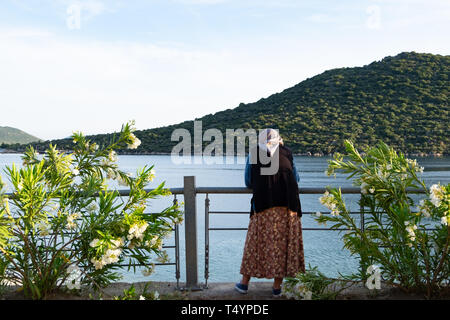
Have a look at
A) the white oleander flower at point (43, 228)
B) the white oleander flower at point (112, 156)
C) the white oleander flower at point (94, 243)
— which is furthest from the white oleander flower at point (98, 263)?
the white oleander flower at point (112, 156)

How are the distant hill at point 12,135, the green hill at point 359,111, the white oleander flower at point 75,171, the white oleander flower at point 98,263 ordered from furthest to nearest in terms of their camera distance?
1. the distant hill at point 12,135
2. the green hill at point 359,111
3. the white oleander flower at point 75,171
4. the white oleander flower at point 98,263

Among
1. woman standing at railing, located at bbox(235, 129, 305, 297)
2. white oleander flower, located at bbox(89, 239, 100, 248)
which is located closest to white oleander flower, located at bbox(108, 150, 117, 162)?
white oleander flower, located at bbox(89, 239, 100, 248)

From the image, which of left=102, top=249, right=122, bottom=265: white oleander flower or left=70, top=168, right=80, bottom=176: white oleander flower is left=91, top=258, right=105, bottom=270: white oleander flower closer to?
left=102, top=249, right=122, bottom=265: white oleander flower

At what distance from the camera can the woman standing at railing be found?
374cm

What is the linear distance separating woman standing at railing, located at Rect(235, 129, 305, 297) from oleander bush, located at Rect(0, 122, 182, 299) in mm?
681

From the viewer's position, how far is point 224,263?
17578 mm

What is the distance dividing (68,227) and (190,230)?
1079 millimetres

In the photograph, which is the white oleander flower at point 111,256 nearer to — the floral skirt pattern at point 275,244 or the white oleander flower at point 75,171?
the white oleander flower at point 75,171

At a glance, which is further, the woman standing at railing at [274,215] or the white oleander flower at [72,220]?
the woman standing at railing at [274,215]

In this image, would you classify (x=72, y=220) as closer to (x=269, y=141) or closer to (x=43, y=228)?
(x=43, y=228)

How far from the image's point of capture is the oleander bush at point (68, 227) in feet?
10.6

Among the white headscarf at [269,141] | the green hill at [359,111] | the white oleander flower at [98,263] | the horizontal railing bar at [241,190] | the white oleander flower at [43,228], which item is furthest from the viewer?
the green hill at [359,111]

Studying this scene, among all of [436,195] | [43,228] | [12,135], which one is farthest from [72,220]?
[12,135]

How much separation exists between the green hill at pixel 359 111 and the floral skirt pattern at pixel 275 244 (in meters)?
55.0
